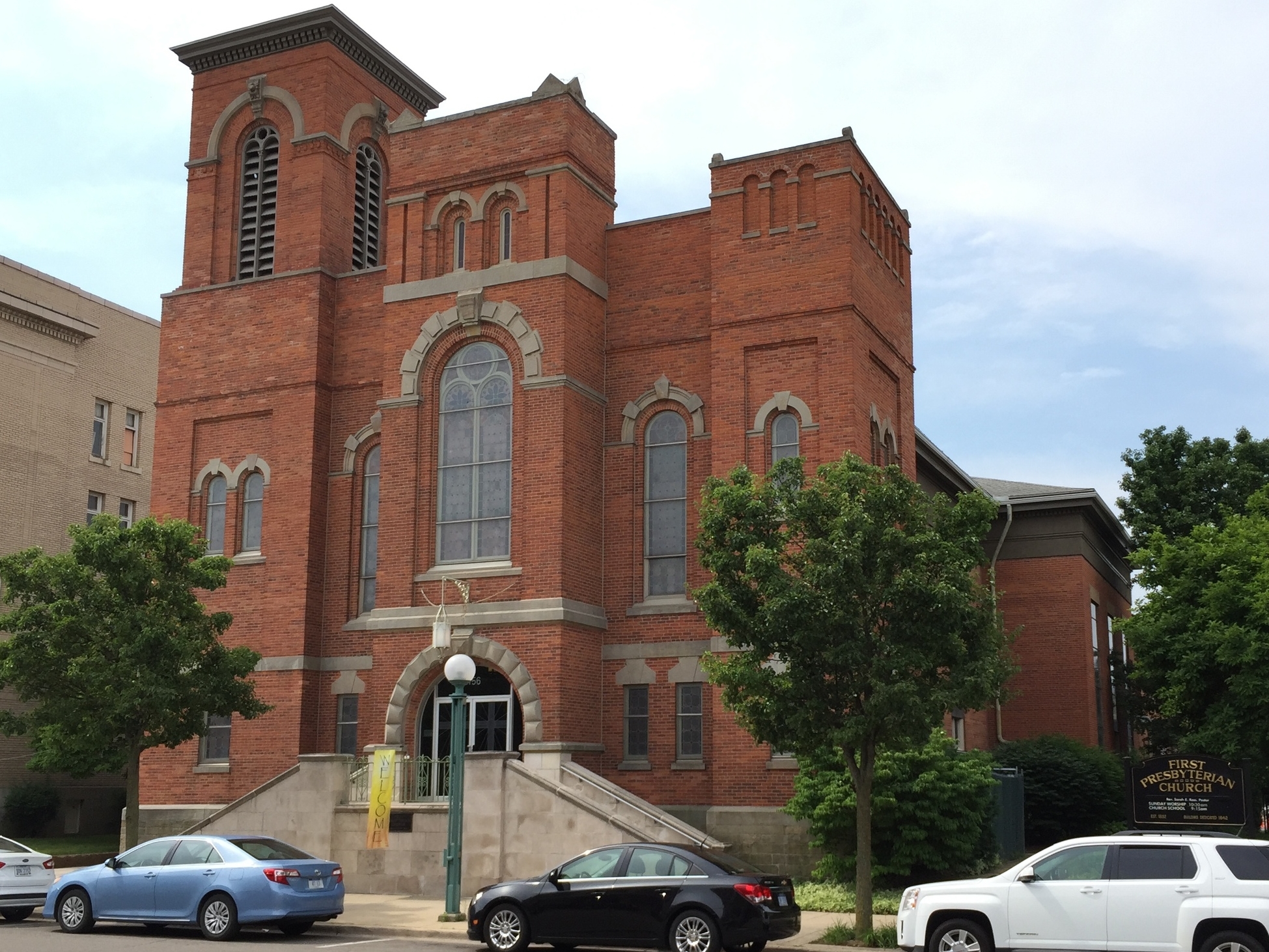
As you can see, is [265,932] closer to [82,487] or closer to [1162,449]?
[82,487]

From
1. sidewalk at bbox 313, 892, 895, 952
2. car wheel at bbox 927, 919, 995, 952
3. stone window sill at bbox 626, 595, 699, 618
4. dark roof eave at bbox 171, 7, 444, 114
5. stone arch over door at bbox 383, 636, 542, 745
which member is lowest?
sidewalk at bbox 313, 892, 895, 952

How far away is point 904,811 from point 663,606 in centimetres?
691

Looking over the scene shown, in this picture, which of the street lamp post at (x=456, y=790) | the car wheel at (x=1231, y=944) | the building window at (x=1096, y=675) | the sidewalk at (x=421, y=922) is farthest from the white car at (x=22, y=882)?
the building window at (x=1096, y=675)

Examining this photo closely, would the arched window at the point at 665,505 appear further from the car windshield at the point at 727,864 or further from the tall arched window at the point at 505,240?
the car windshield at the point at 727,864

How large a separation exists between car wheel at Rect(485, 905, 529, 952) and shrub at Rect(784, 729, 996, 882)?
7.12 m

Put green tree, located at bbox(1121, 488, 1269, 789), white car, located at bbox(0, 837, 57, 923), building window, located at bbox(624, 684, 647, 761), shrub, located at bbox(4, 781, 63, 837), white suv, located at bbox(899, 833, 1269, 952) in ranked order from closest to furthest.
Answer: white suv, located at bbox(899, 833, 1269, 952), white car, located at bbox(0, 837, 57, 923), building window, located at bbox(624, 684, 647, 761), green tree, located at bbox(1121, 488, 1269, 789), shrub, located at bbox(4, 781, 63, 837)

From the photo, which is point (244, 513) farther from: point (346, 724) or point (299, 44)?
point (299, 44)

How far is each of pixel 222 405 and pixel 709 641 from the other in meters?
A: 13.0

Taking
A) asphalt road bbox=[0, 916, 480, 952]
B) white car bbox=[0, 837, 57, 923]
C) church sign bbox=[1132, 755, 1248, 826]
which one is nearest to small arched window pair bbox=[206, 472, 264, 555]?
white car bbox=[0, 837, 57, 923]

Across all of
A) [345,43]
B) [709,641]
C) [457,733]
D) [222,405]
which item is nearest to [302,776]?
[457,733]

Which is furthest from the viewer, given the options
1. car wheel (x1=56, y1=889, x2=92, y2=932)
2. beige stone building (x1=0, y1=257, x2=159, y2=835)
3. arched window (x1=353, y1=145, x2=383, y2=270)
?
beige stone building (x1=0, y1=257, x2=159, y2=835)

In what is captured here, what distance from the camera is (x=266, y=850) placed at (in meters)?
19.9

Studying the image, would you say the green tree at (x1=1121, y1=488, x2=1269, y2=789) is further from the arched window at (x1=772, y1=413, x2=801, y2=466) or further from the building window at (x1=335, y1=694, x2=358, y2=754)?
the building window at (x1=335, y1=694, x2=358, y2=754)

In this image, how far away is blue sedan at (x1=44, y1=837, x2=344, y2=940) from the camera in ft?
62.3
